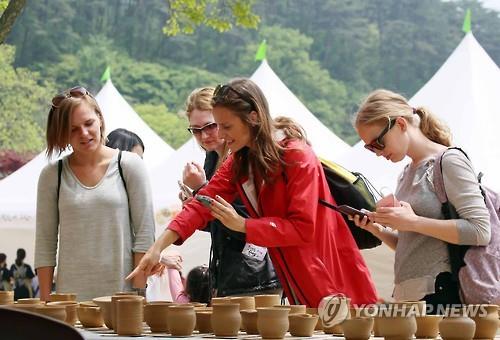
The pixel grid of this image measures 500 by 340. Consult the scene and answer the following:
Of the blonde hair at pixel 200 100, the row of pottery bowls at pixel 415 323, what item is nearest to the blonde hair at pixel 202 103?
the blonde hair at pixel 200 100

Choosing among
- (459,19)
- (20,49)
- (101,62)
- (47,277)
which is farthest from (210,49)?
(47,277)

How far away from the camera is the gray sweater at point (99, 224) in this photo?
494cm

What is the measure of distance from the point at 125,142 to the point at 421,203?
2.27 metres

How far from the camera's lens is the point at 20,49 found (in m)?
41.1

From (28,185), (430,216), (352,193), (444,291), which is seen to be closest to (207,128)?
(352,193)

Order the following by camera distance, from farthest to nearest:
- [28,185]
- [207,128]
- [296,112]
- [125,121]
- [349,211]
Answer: [125,121] → [296,112] → [28,185] → [207,128] → [349,211]

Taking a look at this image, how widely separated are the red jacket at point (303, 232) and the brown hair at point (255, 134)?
0.05m

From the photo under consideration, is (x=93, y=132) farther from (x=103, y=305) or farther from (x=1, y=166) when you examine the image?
(x=1, y=166)

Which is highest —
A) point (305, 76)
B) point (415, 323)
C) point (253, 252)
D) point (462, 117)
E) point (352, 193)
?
point (305, 76)

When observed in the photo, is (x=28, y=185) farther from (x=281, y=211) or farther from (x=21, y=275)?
(x=281, y=211)

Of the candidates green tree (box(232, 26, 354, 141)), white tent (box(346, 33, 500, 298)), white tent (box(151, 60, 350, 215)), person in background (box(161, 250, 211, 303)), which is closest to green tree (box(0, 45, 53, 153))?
green tree (box(232, 26, 354, 141))

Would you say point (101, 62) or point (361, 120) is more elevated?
point (101, 62)

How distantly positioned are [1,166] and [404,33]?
2422cm

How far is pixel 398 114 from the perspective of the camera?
4.41 m
